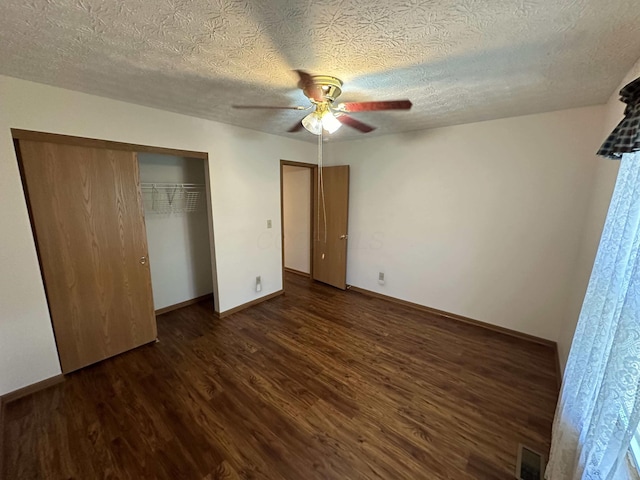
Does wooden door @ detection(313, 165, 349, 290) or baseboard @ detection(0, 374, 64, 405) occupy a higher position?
wooden door @ detection(313, 165, 349, 290)

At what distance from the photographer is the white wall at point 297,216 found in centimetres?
463

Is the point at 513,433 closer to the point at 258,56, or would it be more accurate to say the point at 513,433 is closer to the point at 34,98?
the point at 258,56

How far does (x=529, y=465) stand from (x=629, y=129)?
1847mm

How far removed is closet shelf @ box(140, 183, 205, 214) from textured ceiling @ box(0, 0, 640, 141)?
3.97ft

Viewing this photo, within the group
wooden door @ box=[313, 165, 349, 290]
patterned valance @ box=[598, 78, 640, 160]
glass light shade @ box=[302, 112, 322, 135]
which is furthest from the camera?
wooden door @ box=[313, 165, 349, 290]

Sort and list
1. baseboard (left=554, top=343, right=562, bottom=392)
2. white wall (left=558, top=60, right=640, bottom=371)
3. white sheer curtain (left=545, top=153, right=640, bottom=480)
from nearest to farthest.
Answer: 1. white sheer curtain (left=545, top=153, right=640, bottom=480)
2. white wall (left=558, top=60, right=640, bottom=371)
3. baseboard (left=554, top=343, right=562, bottom=392)

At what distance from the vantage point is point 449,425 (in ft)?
5.87

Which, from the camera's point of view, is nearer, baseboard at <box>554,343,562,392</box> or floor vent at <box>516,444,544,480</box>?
floor vent at <box>516,444,544,480</box>

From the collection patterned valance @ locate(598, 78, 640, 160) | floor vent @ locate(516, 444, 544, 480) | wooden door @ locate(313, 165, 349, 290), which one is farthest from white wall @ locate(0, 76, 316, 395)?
patterned valance @ locate(598, 78, 640, 160)

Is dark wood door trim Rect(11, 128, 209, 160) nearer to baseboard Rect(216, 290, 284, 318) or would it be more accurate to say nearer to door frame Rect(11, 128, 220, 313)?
door frame Rect(11, 128, 220, 313)

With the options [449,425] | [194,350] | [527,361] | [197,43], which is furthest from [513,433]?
[197,43]

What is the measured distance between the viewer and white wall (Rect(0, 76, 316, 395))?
186 centimetres

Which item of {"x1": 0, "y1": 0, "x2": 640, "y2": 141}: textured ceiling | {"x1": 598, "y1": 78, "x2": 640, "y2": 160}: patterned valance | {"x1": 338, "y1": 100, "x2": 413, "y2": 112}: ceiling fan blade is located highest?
{"x1": 0, "y1": 0, "x2": 640, "y2": 141}: textured ceiling

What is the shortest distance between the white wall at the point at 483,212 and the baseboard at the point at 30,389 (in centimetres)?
356
